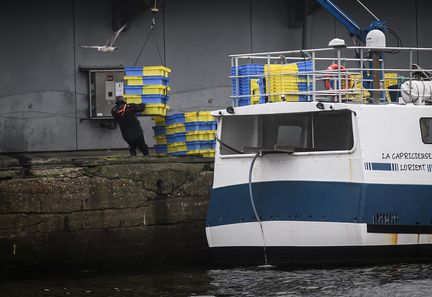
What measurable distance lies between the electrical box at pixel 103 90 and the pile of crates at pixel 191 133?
4.28 meters

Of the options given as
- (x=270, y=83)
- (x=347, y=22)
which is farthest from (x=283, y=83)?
(x=347, y=22)

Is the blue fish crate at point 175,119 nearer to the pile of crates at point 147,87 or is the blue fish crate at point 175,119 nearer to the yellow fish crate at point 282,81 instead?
the pile of crates at point 147,87

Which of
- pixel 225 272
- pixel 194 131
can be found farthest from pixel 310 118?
pixel 194 131

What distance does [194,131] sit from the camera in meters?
19.7

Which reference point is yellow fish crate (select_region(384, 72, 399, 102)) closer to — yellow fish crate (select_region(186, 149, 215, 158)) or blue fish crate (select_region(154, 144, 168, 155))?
yellow fish crate (select_region(186, 149, 215, 158))

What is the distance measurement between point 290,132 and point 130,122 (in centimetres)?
446

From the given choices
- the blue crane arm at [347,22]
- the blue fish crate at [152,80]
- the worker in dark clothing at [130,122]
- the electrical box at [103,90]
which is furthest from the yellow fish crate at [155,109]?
the electrical box at [103,90]

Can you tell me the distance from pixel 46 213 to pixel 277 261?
3.61 metres

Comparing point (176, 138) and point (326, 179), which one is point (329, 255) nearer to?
point (326, 179)

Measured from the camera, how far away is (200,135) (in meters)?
19.7

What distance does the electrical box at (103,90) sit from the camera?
2411 cm

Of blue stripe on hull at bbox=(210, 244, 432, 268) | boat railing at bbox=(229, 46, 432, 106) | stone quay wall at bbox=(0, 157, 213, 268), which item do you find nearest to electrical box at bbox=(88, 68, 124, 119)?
stone quay wall at bbox=(0, 157, 213, 268)

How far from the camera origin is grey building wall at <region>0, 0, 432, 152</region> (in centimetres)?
2355

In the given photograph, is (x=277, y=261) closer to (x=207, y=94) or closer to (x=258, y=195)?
(x=258, y=195)
